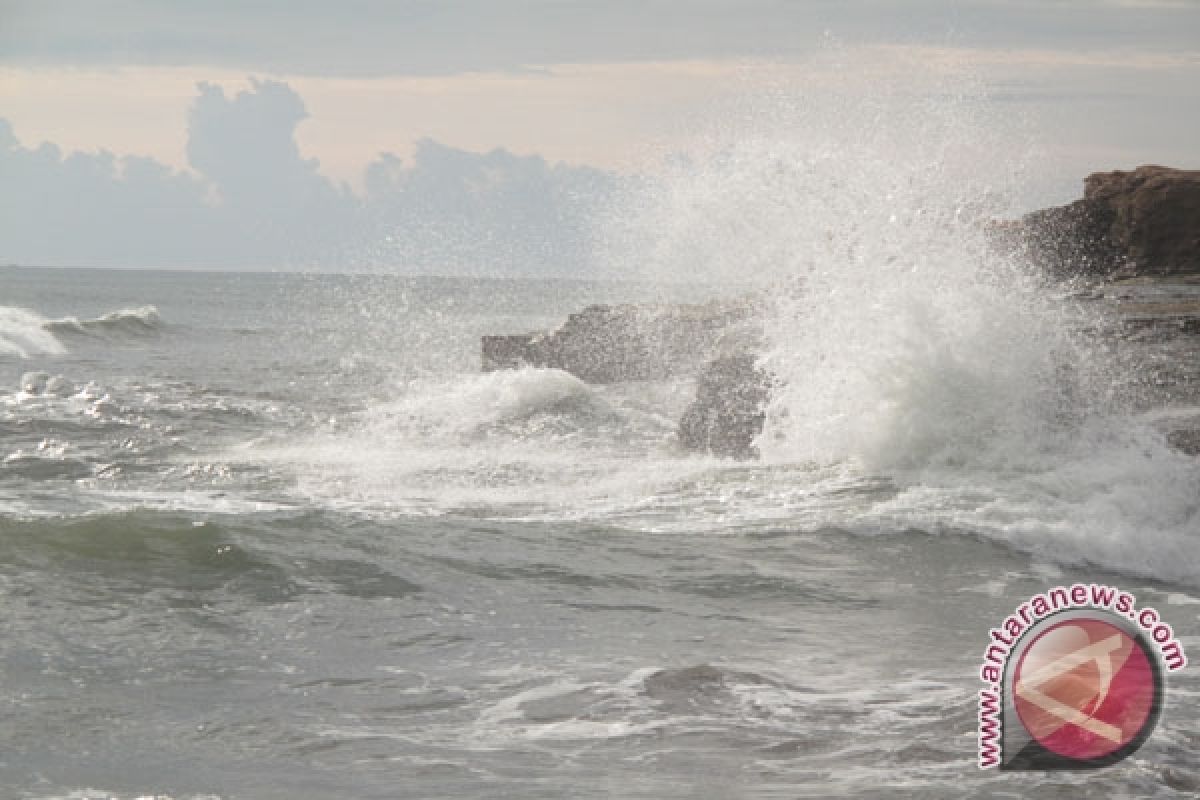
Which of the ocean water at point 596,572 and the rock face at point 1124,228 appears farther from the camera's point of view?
the rock face at point 1124,228

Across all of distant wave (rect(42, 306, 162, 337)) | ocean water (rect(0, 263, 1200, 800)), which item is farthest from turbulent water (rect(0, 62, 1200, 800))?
distant wave (rect(42, 306, 162, 337))

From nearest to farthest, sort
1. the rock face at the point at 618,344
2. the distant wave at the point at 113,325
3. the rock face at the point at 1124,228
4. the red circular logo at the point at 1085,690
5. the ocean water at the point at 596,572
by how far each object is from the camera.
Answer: the red circular logo at the point at 1085,690, the ocean water at the point at 596,572, the rock face at the point at 1124,228, the rock face at the point at 618,344, the distant wave at the point at 113,325

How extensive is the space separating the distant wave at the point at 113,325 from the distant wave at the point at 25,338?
59cm

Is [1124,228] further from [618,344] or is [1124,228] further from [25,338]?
[25,338]

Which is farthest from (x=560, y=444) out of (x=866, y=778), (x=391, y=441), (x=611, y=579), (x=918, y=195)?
(x=866, y=778)

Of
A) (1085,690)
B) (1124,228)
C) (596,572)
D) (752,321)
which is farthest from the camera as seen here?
(1124,228)

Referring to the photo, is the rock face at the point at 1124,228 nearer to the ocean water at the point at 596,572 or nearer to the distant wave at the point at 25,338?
the ocean water at the point at 596,572

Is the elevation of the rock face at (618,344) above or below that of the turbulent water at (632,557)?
above

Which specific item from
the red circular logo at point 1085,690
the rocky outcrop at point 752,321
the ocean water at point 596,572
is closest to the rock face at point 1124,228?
the rocky outcrop at point 752,321

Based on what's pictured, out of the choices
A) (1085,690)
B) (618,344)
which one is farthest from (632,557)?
(618,344)

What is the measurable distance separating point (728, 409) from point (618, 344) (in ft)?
23.2

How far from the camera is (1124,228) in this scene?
17844 millimetres

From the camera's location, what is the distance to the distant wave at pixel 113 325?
113ft

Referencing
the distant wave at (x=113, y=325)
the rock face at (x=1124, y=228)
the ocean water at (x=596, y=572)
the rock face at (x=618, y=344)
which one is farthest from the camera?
the distant wave at (x=113, y=325)
